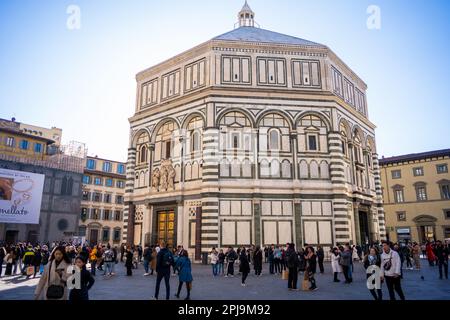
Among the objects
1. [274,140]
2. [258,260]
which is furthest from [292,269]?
[274,140]

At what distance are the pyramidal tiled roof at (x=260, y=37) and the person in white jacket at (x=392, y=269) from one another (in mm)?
22017

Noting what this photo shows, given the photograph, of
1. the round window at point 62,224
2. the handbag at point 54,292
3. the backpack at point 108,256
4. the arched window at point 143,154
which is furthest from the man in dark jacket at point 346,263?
the round window at point 62,224

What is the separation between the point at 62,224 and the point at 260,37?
101 ft

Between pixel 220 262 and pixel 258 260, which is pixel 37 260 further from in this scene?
pixel 258 260

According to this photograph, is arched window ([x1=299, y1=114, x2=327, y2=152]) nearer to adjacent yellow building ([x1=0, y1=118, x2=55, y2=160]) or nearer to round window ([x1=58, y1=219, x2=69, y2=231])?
round window ([x1=58, y1=219, x2=69, y2=231])

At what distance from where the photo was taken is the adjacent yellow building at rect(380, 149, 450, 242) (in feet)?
142

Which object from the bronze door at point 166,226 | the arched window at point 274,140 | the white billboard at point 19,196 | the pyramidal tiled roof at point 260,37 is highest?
the pyramidal tiled roof at point 260,37

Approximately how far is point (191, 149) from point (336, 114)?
11.4 m

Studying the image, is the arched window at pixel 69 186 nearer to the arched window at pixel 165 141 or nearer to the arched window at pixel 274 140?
the arched window at pixel 165 141

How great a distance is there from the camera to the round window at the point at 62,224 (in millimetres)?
39938

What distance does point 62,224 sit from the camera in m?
40.2

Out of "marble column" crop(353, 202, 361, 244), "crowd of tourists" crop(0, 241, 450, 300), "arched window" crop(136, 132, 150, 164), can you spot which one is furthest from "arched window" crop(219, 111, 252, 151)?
"marble column" crop(353, 202, 361, 244)

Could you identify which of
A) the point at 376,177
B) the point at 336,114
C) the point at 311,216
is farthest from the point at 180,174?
the point at 376,177

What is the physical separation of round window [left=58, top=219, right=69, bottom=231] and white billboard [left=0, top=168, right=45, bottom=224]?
7498mm
